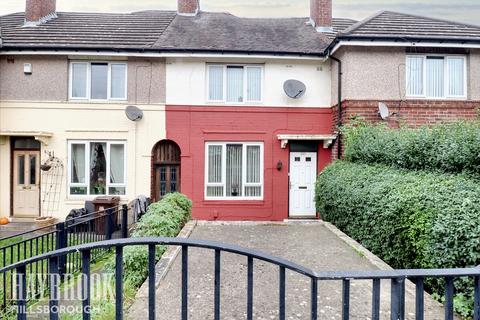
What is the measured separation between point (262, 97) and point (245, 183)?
3.16m

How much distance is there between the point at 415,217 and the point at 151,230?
4.10 metres

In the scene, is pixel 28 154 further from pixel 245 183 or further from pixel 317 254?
pixel 317 254

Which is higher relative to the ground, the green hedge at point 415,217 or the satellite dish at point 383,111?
the satellite dish at point 383,111

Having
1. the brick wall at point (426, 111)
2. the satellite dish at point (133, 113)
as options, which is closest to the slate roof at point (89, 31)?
the satellite dish at point (133, 113)

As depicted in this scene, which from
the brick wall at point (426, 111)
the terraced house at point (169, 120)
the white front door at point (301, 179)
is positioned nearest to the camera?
the brick wall at point (426, 111)

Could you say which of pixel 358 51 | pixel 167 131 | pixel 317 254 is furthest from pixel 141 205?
pixel 358 51

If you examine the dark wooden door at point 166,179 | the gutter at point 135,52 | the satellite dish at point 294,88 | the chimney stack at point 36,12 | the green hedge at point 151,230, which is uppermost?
the chimney stack at point 36,12

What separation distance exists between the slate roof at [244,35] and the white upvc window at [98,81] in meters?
1.78

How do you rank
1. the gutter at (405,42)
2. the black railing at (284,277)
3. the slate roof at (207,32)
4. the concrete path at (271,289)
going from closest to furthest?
the black railing at (284,277)
the concrete path at (271,289)
the gutter at (405,42)
the slate roof at (207,32)

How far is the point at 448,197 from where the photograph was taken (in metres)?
4.39

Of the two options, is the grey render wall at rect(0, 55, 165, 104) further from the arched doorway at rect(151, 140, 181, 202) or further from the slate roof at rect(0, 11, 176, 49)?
the arched doorway at rect(151, 140, 181, 202)

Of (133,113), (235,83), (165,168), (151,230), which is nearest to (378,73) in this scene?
(235,83)

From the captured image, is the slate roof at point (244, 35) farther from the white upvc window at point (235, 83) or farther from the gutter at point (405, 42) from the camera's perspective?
the gutter at point (405, 42)

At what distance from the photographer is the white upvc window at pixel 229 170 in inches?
482
